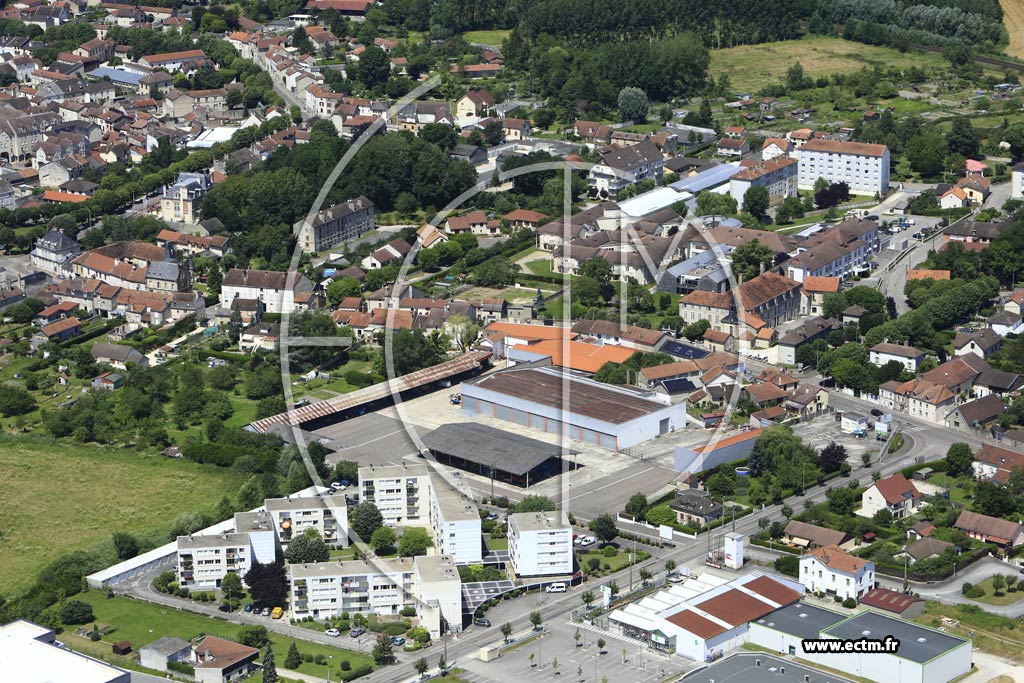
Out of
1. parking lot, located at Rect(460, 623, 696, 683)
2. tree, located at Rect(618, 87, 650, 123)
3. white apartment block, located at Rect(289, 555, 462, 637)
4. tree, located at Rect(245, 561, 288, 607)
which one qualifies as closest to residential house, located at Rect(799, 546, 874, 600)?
parking lot, located at Rect(460, 623, 696, 683)

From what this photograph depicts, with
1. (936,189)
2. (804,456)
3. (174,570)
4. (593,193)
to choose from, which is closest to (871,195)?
(936,189)

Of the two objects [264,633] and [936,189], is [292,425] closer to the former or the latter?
[264,633]

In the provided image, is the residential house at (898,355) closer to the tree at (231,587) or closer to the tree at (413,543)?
the tree at (413,543)

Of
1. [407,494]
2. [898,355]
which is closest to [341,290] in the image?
[407,494]

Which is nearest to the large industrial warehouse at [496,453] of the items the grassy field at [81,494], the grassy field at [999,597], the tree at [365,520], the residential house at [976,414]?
the tree at [365,520]

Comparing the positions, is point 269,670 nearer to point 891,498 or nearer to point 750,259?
point 891,498
